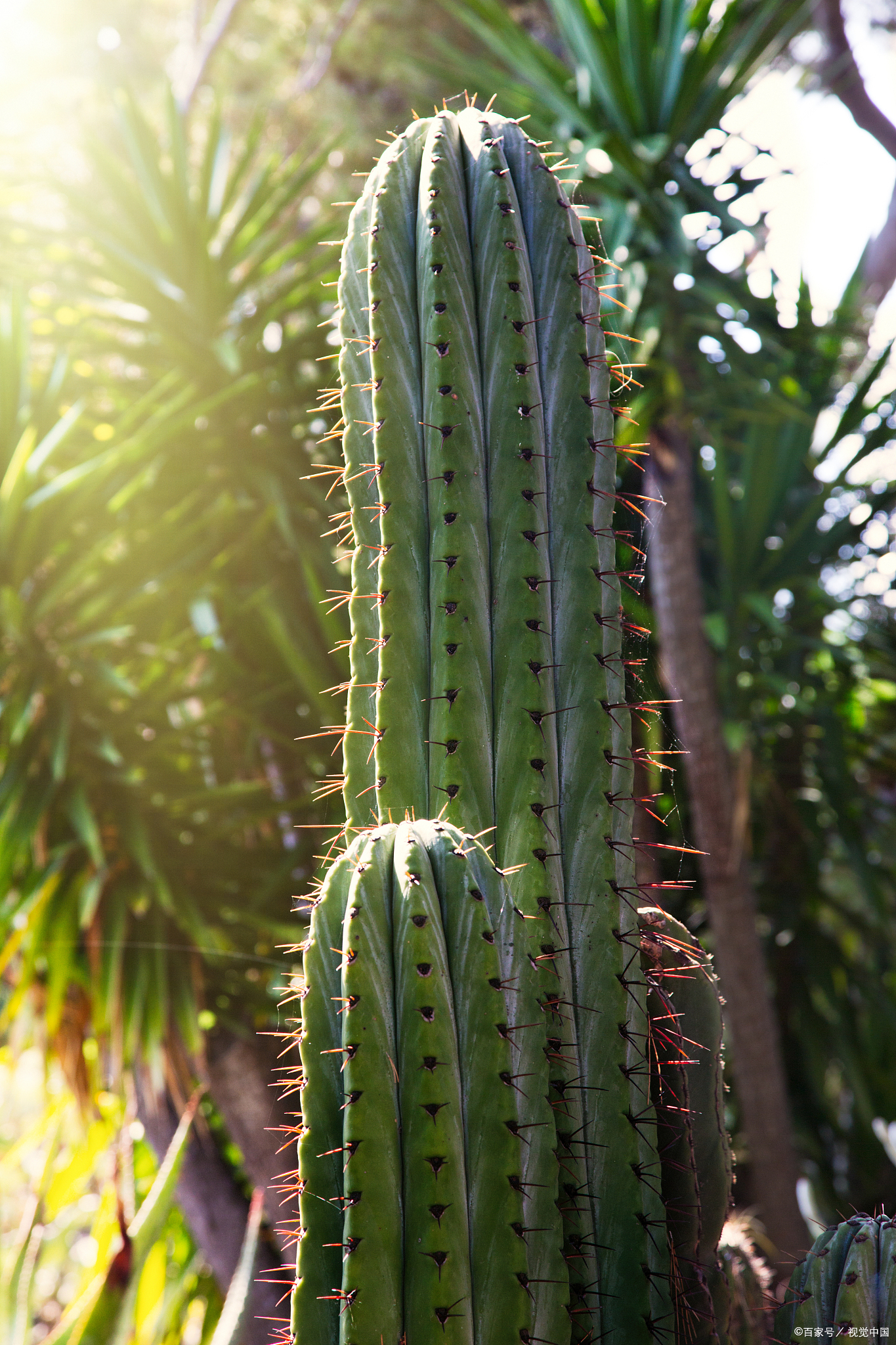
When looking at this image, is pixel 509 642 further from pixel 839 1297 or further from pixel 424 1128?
pixel 839 1297

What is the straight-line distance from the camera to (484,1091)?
3.00 ft

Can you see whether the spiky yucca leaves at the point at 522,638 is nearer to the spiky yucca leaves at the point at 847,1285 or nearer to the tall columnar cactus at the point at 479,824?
the tall columnar cactus at the point at 479,824

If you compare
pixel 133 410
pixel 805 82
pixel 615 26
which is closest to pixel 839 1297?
pixel 133 410

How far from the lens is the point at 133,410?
2740mm

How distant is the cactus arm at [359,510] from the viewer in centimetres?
118

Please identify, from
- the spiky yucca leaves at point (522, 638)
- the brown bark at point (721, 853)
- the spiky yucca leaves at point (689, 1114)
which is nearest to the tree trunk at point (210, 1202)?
the brown bark at point (721, 853)

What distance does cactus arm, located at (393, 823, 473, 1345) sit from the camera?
0.85 m

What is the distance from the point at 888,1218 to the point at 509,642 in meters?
0.81

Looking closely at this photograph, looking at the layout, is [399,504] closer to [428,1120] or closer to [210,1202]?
[428,1120]

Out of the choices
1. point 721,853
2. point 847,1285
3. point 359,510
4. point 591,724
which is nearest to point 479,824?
point 591,724

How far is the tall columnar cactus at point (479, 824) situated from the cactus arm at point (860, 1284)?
0.65 ft

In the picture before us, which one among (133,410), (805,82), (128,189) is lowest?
(133,410)

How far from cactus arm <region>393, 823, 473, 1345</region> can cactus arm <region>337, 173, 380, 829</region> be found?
257 mm

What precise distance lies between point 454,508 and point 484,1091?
1.99 ft
